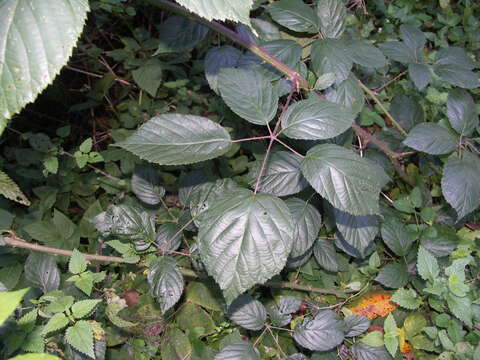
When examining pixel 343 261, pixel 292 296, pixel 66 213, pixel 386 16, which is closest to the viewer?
pixel 292 296

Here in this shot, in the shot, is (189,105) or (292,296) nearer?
(292,296)

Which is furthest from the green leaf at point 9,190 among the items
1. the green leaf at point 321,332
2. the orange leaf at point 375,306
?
the orange leaf at point 375,306

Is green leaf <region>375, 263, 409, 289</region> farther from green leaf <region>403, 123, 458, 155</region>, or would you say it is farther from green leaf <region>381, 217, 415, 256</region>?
green leaf <region>403, 123, 458, 155</region>

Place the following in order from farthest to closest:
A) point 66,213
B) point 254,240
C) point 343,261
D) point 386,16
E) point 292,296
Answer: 1. point 386,16
2. point 66,213
3. point 343,261
4. point 292,296
5. point 254,240

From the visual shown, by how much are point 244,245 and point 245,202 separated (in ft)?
0.39

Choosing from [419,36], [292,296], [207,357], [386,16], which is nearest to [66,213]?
[207,357]

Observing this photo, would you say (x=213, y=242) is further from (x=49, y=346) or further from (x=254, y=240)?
(x=49, y=346)

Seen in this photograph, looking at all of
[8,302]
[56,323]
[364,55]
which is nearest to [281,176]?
[364,55]

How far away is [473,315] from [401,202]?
538 mm

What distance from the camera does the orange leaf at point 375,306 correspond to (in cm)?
170

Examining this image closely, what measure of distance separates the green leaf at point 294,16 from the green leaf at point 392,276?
105 cm

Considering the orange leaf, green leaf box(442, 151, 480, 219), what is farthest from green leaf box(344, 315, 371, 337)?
green leaf box(442, 151, 480, 219)

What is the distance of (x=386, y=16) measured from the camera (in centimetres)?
261

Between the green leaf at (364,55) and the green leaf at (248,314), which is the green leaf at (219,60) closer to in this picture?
the green leaf at (364,55)
